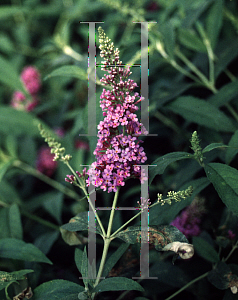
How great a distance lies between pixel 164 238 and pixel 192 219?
36 centimetres

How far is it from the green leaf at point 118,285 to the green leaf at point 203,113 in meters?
0.79

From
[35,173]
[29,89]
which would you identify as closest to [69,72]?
[35,173]

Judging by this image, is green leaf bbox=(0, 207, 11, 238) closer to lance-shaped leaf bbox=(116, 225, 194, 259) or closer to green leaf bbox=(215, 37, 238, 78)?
lance-shaped leaf bbox=(116, 225, 194, 259)

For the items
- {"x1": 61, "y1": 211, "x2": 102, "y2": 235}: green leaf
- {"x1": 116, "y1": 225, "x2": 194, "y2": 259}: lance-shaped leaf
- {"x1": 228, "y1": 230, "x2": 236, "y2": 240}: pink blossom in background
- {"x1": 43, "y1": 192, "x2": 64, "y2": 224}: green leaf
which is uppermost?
{"x1": 61, "y1": 211, "x2": 102, "y2": 235}: green leaf

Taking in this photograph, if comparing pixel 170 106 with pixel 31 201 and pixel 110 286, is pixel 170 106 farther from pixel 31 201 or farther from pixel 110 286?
pixel 31 201

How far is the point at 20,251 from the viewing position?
1.19 meters

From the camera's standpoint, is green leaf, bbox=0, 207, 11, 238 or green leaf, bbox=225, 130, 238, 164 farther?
green leaf, bbox=0, 207, 11, 238

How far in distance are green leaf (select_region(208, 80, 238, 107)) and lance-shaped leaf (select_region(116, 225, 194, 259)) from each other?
2.50 feet

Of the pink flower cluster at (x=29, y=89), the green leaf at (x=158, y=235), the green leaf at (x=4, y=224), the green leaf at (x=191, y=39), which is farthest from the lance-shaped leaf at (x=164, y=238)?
the pink flower cluster at (x=29, y=89)

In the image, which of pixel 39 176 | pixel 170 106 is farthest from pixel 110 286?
pixel 39 176

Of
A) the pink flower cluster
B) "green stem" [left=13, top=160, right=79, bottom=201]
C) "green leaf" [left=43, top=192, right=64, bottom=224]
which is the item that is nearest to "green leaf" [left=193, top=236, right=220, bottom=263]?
"green leaf" [left=43, top=192, right=64, bottom=224]

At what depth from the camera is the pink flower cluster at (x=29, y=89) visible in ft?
8.66

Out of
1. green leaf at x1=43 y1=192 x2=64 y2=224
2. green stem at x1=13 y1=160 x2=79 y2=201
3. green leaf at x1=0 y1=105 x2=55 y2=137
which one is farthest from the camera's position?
green stem at x1=13 y1=160 x2=79 y2=201

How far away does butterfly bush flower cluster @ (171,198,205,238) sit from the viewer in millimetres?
1238
